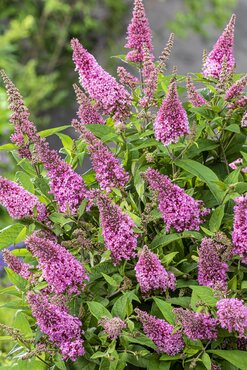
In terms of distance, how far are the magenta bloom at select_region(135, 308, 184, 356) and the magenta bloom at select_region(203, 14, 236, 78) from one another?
0.83 metres

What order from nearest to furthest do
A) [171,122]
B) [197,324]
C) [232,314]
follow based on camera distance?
[232,314] < [197,324] < [171,122]

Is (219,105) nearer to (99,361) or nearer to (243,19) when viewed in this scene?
(99,361)

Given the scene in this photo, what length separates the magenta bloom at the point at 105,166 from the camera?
6.68 ft

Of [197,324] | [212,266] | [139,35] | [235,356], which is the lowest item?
[235,356]

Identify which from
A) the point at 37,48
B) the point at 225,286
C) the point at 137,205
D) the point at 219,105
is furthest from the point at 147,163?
the point at 37,48

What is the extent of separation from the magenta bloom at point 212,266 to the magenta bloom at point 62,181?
36 centimetres

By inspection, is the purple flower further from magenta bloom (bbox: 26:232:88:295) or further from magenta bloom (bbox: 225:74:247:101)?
magenta bloom (bbox: 225:74:247:101)

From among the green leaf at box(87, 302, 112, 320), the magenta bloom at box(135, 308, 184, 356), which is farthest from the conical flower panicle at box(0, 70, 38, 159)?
the magenta bloom at box(135, 308, 184, 356)

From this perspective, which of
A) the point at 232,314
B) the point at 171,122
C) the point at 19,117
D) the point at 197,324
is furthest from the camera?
the point at 19,117

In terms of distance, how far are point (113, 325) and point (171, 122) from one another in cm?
54

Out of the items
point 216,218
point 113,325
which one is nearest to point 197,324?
point 113,325

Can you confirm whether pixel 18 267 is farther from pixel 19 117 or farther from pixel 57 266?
pixel 19 117

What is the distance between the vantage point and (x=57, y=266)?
1913 millimetres

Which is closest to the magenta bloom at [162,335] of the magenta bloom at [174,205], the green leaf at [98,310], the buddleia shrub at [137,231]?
the buddleia shrub at [137,231]
